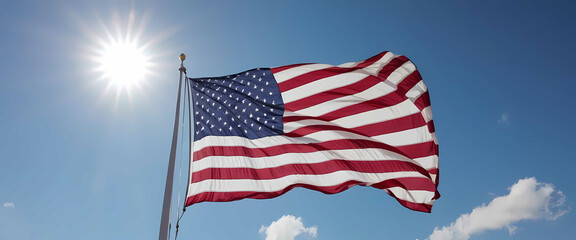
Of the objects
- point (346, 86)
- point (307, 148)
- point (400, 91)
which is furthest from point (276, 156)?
point (400, 91)

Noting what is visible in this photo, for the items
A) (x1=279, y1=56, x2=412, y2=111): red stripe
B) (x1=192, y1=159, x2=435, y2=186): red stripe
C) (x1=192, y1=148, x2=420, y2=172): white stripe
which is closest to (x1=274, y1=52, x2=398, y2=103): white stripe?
(x1=279, y1=56, x2=412, y2=111): red stripe

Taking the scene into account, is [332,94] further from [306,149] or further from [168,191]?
[168,191]

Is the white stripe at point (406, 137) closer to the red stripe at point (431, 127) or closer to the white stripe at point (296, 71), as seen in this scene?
the red stripe at point (431, 127)

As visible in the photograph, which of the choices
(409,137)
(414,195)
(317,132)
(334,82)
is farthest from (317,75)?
(414,195)

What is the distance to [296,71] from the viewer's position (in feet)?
47.1

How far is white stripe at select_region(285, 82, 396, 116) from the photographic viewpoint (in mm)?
13789

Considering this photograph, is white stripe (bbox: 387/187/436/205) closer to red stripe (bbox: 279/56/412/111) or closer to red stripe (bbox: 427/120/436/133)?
red stripe (bbox: 427/120/436/133)

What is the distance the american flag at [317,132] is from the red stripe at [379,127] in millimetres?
30

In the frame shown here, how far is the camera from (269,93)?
14055mm

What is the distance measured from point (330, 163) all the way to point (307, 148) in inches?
32.9

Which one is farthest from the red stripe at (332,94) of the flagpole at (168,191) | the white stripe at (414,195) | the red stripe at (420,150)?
the flagpole at (168,191)

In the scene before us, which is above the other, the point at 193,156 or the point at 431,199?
the point at 193,156

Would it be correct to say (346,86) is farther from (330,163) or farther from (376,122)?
(330,163)

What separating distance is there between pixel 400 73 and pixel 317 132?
3247 millimetres
